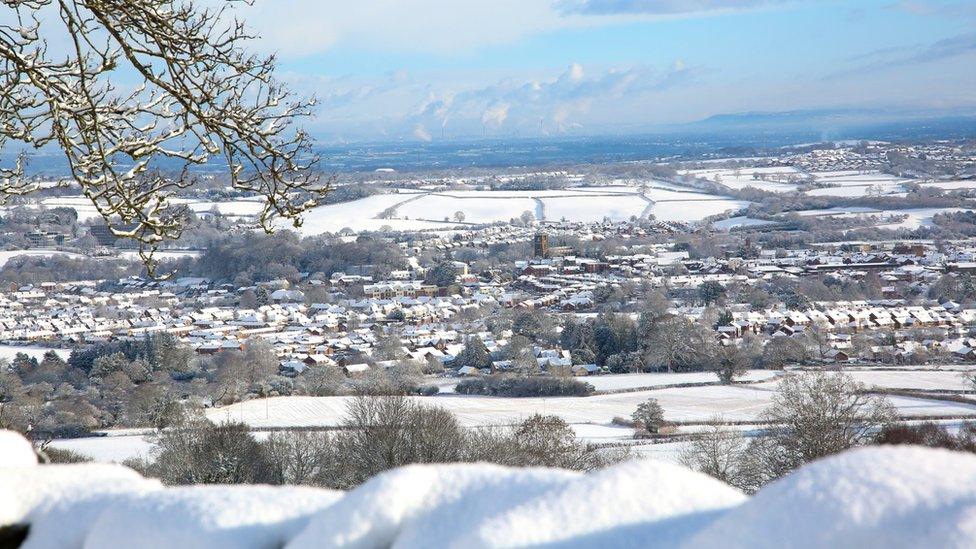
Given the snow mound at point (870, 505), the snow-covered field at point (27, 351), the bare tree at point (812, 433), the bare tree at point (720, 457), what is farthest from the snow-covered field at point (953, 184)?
the snow mound at point (870, 505)

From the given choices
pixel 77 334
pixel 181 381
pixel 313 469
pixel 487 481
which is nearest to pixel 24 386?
pixel 181 381

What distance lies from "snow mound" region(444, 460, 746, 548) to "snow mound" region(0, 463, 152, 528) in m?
0.72

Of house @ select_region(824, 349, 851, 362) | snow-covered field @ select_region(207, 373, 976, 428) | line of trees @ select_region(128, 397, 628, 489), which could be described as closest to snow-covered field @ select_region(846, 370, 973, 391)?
snow-covered field @ select_region(207, 373, 976, 428)

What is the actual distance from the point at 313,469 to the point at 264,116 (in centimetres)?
902

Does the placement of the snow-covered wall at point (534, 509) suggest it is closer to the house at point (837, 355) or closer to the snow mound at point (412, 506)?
the snow mound at point (412, 506)

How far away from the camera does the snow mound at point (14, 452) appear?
2070mm

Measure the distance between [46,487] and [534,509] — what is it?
37.1 inches

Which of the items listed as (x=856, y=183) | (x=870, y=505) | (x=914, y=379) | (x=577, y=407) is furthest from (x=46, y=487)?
(x=856, y=183)

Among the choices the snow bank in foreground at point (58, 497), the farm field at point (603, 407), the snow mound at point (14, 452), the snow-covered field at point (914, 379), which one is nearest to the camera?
the snow bank in foreground at point (58, 497)

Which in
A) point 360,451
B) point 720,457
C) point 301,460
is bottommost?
point 720,457

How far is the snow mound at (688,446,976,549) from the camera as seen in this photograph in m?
1.09

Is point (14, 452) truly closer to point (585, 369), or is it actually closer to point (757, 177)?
point (585, 369)

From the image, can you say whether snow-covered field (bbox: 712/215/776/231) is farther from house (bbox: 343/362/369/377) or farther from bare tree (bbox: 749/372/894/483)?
bare tree (bbox: 749/372/894/483)

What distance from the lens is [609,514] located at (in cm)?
133
